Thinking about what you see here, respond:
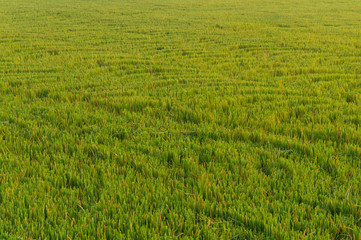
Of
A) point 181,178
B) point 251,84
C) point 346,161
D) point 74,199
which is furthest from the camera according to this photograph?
point 251,84

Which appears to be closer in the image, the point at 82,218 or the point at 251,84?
the point at 82,218

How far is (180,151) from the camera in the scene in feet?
10.0

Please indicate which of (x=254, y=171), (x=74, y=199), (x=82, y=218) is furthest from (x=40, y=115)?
(x=254, y=171)

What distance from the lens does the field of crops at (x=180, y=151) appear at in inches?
81.2

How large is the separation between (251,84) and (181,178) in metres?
3.31

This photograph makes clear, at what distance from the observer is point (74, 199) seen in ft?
7.55

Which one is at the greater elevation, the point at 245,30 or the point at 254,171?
the point at 245,30

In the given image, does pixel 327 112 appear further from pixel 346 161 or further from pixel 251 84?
pixel 251 84

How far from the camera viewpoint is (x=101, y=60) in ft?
24.8

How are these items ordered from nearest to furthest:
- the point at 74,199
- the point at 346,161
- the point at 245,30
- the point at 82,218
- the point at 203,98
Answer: the point at 82,218
the point at 74,199
the point at 346,161
the point at 203,98
the point at 245,30

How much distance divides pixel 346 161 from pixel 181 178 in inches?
59.5

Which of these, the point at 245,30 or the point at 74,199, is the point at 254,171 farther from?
the point at 245,30

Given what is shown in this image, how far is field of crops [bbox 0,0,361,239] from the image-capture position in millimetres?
2062

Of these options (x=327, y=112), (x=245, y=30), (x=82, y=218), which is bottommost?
(x=82, y=218)
